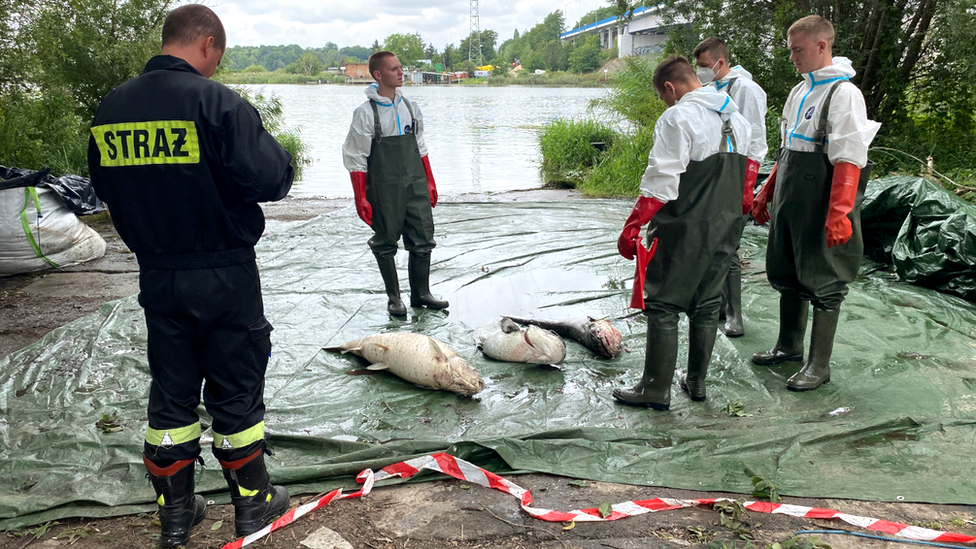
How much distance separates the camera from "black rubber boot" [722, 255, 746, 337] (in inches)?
174

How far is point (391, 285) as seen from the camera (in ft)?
16.2

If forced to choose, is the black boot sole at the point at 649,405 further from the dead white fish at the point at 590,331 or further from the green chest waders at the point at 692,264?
the dead white fish at the point at 590,331

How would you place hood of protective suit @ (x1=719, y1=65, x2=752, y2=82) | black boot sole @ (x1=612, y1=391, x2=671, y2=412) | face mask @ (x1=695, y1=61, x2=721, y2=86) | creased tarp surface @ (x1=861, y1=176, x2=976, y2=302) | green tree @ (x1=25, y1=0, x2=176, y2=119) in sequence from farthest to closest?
green tree @ (x1=25, y1=0, x2=176, y2=119) < creased tarp surface @ (x1=861, y1=176, x2=976, y2=302) < face mask @ (x1=695, y1=61, x2=721, y2=86) < hood of protective suit @ (x1=719, y1=65, x2=752, y2=82) < black boot sole @ (x1=612, y1=391, x2=671, y2=412)

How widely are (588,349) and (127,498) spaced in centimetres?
259

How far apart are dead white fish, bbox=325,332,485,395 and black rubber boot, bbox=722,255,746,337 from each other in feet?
6.13

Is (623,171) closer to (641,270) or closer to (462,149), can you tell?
(641,270)

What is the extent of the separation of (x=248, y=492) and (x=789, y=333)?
313 cm

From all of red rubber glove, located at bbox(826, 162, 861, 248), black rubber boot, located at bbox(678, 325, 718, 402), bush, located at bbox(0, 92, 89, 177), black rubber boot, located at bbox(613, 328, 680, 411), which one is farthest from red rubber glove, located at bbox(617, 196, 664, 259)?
bush, located at bbox(0, 92, 89, 177)

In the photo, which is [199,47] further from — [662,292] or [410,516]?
[662,292]

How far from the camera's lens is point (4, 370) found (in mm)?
3979

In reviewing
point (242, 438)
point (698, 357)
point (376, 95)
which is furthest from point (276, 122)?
point (242, 438)

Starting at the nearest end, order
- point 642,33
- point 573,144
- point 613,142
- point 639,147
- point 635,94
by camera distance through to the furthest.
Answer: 1. point 639,147
2. point 635,94
3. point 613,142
4. point 573,144
5. point 642,33

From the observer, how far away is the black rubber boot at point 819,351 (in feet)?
12.0

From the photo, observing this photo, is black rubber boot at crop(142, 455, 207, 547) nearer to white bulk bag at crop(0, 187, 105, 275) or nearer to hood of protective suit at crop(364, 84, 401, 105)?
hood of protective suit at crop(364, 84, 401, 105)
